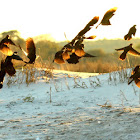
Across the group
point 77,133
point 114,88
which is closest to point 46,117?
point 77,133

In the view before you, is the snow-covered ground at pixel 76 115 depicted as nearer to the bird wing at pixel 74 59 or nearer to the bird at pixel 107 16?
the bird wing at pixel 74 59

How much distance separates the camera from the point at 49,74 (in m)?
6.46

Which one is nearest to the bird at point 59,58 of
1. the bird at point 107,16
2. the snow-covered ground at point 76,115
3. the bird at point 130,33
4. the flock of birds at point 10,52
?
the flock of birds at point 10,52

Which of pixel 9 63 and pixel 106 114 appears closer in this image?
pixel 9 63

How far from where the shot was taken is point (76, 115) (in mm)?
2865

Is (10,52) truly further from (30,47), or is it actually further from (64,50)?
(64,50)

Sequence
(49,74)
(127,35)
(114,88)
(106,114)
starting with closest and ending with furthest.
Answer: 1. (127,35)
2. (106,114)
3. (114,88)
4. (49,74)

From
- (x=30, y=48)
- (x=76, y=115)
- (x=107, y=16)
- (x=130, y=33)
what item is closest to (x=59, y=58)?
(x=30, y=48)

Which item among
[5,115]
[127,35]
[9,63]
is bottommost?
[5,115]

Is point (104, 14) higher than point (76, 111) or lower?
higher

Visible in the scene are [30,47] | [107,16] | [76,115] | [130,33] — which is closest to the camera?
[30,47]

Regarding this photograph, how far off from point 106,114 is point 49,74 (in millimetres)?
3787

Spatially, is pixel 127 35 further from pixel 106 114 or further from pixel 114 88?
pixel 114 88

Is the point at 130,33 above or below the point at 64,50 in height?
above
